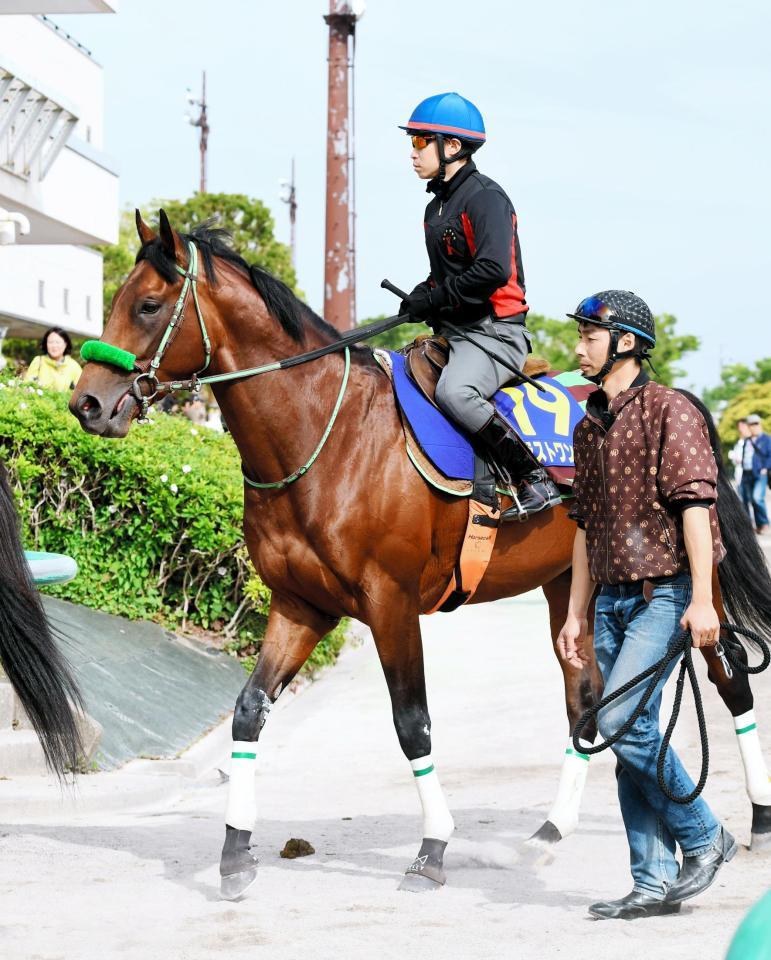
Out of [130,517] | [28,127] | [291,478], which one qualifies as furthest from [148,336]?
[28,127]

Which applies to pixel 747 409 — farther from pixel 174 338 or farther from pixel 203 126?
pixel 174 338

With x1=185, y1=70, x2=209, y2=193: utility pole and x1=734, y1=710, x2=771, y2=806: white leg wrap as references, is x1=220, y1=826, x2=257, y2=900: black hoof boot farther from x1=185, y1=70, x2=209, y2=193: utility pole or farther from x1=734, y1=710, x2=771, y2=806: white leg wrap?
x1=185, y1=70, x2=209, y2=193: utility pole

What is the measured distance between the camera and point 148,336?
5.70 m

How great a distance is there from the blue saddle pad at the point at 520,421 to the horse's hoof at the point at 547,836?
1529mm

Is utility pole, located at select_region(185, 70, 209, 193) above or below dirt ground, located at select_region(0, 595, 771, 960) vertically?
above

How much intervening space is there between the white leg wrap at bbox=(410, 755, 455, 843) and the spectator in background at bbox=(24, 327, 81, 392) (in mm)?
7678

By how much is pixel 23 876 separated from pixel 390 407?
2436 mm

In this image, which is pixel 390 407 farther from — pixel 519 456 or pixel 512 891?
pixel 512 891

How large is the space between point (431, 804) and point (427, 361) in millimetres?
1898

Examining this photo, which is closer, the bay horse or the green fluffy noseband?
the green fluffy noseband

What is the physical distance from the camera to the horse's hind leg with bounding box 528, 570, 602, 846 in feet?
20.5

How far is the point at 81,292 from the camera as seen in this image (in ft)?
131

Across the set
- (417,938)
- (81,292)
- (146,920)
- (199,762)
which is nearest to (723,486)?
(417,938)

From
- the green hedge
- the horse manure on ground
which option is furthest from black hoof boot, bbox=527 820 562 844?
the green hedge
